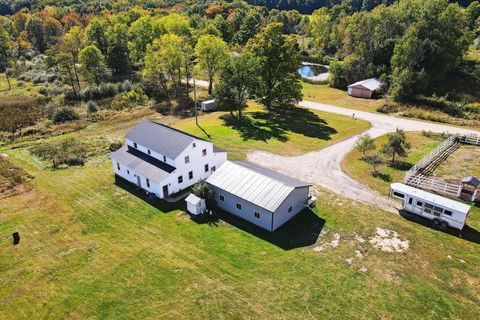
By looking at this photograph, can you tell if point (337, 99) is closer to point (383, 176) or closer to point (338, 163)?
point (338, 163)

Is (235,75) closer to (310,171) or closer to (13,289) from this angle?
(310,171)

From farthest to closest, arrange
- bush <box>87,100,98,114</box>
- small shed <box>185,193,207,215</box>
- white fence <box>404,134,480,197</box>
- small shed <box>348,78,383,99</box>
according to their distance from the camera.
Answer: small shed <box>348,78,383,99</box>, bush <box>87,100,98,114</box>, white fence <box>404,134,480,197</box>, small shed <box>185,193,207,215</box>

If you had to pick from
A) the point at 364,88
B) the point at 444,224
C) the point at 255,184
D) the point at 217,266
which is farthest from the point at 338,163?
the point at 364,88

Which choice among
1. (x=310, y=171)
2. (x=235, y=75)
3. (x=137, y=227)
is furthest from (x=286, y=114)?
(x=137, y=227)

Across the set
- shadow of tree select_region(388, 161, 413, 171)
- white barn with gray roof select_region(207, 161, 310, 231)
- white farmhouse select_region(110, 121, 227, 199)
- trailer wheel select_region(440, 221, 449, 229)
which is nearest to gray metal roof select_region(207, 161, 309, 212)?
white barn with gray roof select_region(207, 161, 310, 231)

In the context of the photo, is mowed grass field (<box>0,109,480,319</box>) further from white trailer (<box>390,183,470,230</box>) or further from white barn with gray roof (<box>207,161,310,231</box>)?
white trailer (<box>390,183,470,230</box>)
